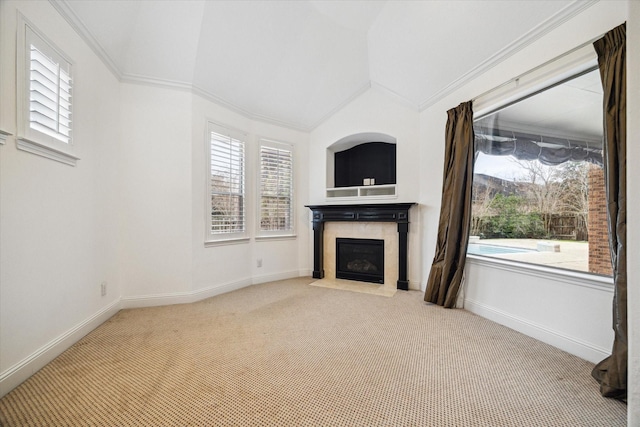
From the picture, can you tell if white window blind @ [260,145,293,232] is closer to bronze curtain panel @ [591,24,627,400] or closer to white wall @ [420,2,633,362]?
white wall @ [420,2,633,362]

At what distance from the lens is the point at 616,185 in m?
1.70

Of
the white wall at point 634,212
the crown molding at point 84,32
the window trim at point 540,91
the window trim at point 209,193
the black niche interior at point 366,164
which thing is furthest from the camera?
the black niche interior at point 366,164

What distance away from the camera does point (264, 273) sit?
4.34m

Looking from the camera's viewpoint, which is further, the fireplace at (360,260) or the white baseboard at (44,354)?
the fireplace at (360,260)

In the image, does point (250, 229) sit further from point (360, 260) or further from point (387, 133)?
point (387, 133)

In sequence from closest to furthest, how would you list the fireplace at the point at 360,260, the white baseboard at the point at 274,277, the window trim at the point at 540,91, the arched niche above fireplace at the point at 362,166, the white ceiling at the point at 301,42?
the window trim at the point at 540,91, the white ceiling at the point at 301,42, the white baseboard at the point at 274,277, the fireplace at the point at 360,260, the arched niche above fireplace at the point at 362,166

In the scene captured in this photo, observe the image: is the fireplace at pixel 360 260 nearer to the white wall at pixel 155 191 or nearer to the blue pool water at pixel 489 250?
the blue pool water at pixel 489 250

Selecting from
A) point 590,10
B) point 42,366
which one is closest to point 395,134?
point 590,10

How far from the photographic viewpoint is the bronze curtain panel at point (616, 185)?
62.0 inches

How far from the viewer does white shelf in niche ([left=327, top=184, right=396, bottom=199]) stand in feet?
14.0

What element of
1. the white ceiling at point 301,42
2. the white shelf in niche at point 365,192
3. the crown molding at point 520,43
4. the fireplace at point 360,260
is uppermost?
the white ceiling at point 301,42

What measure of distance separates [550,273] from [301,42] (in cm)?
359

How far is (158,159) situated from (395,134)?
10.5 feet

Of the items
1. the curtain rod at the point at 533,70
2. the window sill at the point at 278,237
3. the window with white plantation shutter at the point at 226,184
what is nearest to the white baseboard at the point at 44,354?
the window with white plantation shutter at the point at 226,184
